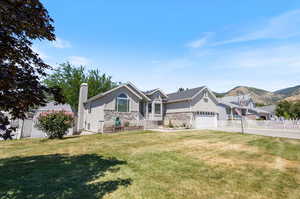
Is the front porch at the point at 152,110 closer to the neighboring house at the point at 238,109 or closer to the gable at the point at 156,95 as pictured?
the gable at the point at 156,95

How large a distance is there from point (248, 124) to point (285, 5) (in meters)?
13.6

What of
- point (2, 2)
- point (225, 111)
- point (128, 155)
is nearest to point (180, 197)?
point (128, 155)

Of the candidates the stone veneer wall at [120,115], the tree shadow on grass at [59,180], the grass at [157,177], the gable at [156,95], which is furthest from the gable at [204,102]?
the tree shadow on grass at [59,180]

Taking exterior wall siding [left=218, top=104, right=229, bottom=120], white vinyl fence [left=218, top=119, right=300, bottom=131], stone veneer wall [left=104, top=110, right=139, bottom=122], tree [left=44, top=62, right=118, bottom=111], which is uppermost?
tree [left=44, top=62, right=118, bottom=111]

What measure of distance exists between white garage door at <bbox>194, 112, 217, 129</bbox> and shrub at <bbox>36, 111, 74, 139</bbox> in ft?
50.8

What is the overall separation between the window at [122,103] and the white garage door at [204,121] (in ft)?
31.5

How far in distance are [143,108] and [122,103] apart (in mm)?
3469

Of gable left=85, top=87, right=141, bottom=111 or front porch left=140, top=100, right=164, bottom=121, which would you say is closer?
gable left=85, top=87, right=141, bottom=111

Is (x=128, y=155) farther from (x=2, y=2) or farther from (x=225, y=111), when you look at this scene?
(x=225, y=111)

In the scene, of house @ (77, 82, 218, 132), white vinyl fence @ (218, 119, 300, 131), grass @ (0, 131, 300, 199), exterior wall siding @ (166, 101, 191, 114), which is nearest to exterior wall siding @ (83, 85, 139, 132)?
house @ (77, 82, 218, 132)

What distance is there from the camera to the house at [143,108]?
17.7 meters

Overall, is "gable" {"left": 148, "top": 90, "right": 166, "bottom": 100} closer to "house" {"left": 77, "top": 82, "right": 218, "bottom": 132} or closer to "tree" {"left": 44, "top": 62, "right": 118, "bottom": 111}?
"house" {"left": 77, "top": 82, "right": 218, "bottom": 132}

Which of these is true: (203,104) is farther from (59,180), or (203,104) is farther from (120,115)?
(59,180)

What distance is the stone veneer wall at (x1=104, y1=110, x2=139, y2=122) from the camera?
17.2 m
